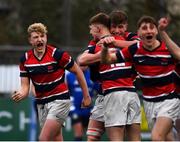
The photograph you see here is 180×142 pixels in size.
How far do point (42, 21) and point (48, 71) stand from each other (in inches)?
988

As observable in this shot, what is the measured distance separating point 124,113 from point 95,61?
0.86 metres

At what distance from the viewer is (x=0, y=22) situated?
42531 millimetres

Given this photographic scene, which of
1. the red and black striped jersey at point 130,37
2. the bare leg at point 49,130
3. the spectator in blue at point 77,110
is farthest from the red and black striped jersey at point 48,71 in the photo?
the spectator in blue at point 77,110

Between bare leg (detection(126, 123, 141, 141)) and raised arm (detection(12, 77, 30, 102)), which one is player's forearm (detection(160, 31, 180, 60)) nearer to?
bare leg (detection(126, 123, 141, 141))

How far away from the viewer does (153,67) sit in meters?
12.7

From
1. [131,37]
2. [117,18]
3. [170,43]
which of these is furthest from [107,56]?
[131,37]

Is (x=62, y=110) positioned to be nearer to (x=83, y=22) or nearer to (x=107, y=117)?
(x=107, y=117)

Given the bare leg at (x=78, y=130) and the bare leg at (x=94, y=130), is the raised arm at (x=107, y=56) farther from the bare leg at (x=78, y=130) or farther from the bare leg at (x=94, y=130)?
the bare leg at (x=78, y=130)

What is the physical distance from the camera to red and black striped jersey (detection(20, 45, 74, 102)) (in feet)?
45.8

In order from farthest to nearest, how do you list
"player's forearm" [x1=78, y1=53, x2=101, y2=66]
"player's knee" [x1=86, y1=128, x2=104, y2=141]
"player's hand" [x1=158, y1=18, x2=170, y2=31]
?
"player's knee" [x1=86, y1=128, x2=104, y2=141] → "player's forearm" [x1=78, y1=53, x2=101, y2=66] → "player's hand" [x1=158, y1=18, x2=170, y2=31]

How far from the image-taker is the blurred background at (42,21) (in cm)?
2186

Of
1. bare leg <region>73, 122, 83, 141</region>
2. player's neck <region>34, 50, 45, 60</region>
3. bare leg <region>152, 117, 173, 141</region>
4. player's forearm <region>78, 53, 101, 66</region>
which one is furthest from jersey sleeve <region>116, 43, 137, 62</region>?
bare leg <region>73, 122, 83, 141</region>

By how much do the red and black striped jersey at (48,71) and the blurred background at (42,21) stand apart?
7.62 m

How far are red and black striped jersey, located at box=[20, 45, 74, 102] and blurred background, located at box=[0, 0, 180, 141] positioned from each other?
7.62m
